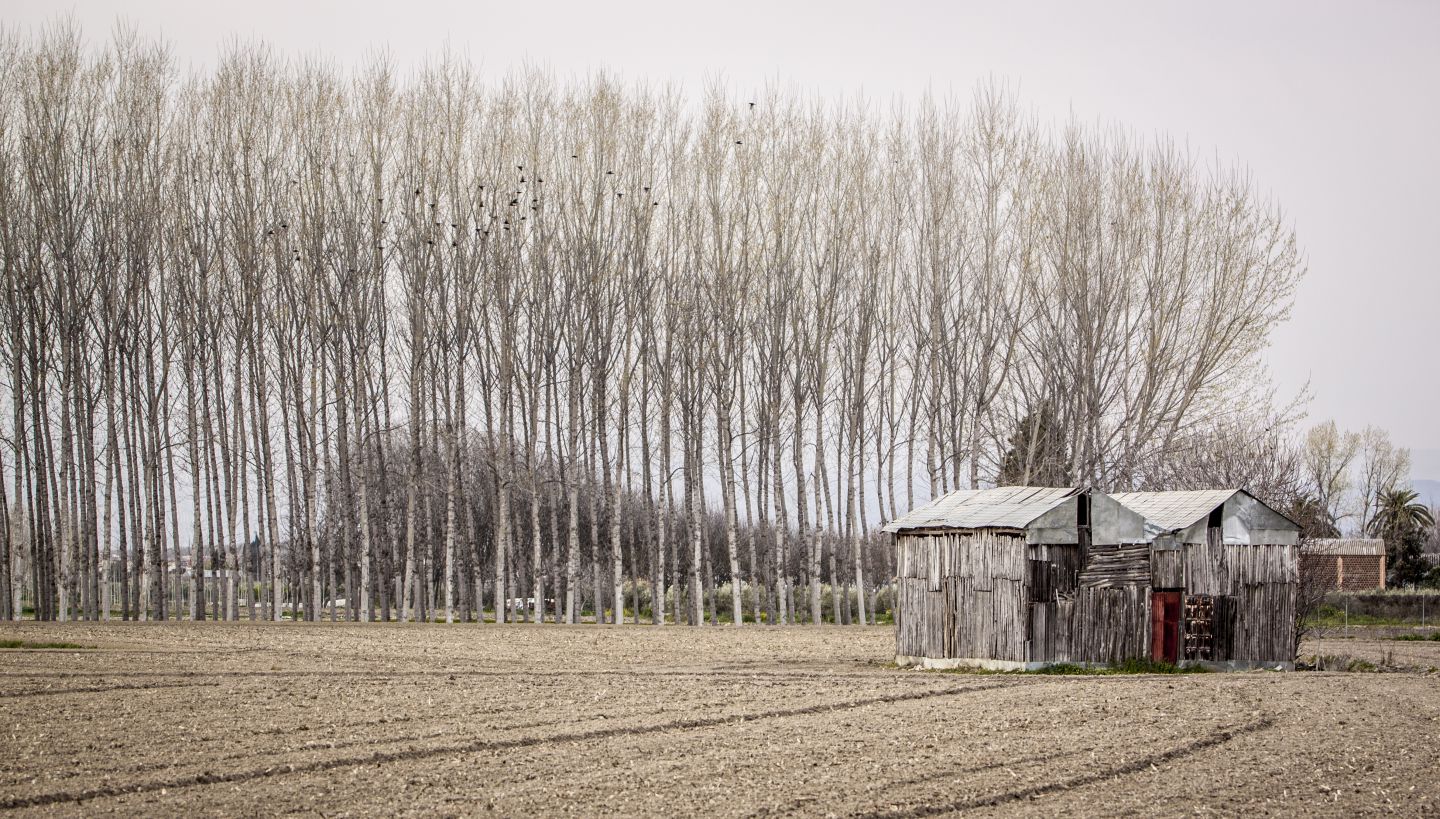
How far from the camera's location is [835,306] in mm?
38125

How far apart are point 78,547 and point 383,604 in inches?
275

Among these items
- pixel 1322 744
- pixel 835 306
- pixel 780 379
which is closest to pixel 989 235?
pixel 835 306

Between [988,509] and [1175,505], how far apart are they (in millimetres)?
3228

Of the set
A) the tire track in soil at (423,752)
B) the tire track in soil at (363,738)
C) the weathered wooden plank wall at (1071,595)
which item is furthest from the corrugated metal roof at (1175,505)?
the tire track in soil at (363,738)

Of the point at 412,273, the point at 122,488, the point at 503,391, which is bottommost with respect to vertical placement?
the point at 122,488

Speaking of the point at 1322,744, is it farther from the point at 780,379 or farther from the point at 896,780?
the point at 780,379

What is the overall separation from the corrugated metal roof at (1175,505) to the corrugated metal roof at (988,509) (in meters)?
1.28

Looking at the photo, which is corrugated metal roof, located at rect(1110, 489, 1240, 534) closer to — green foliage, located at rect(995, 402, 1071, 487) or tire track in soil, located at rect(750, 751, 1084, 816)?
tire track in soil, located at rect(750, 751, 1084, 816)

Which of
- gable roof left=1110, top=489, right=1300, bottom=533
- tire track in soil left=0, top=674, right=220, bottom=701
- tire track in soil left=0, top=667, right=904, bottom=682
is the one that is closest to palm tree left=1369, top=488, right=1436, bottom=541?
gable roof left=1110, top=489, right=1300, bottom=533

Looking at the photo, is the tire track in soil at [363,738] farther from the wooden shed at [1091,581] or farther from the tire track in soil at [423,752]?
the wooden shed at [1091,581]

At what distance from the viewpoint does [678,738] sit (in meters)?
12.8

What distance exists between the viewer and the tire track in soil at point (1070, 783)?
9.39m

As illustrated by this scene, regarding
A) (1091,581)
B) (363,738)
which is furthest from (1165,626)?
(363,738)

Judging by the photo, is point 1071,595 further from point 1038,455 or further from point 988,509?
point 1038,455
